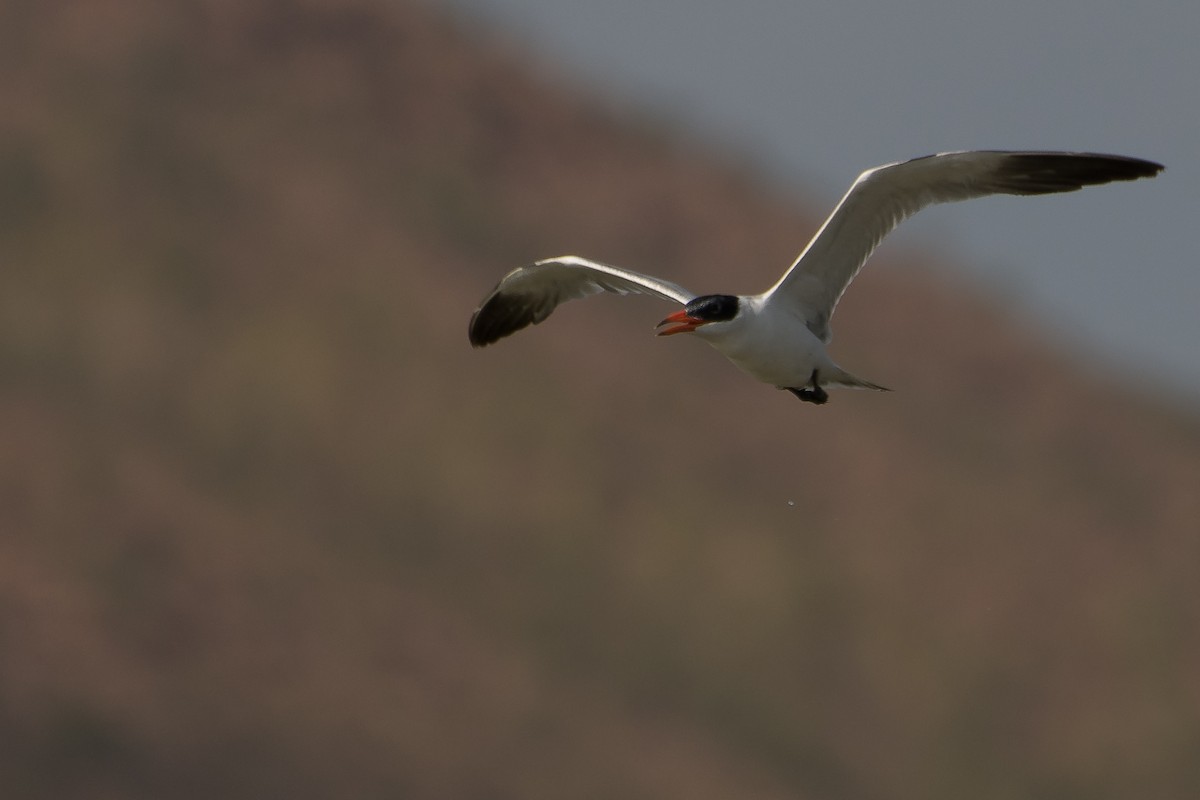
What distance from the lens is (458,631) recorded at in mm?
37406

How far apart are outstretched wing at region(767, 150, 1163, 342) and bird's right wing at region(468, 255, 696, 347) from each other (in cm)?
136

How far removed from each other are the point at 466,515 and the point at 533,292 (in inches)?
929

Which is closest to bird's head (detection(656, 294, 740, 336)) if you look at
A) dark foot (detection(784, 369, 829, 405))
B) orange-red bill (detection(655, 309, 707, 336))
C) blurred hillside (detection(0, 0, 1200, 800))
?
orange-red bill (detection(655, 309, 707, 336))

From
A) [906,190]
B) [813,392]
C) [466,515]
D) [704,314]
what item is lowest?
[466,515]

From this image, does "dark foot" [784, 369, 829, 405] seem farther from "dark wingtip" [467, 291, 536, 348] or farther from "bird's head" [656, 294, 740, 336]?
"dark wingtip" [467, 291, 536, 348]

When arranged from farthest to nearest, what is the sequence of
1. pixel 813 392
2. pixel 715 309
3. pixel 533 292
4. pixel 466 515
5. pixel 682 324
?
1. pixel 466 515
2. pixel 533 292
3. pixel 813 392
4. pixel 682 324
5. pixel 715 309

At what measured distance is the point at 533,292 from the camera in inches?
646

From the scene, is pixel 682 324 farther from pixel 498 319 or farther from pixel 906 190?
pixel 498 319

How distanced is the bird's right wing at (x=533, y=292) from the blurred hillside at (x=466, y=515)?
18334 millimetres

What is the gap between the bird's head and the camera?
1392 centimetres

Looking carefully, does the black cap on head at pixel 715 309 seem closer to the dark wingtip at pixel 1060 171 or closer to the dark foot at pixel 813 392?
the dark foot at pixel 813 392

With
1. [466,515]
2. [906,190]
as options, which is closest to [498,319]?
[906,190]

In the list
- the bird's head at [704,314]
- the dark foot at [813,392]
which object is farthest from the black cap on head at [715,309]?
the dark foot at [813,392]

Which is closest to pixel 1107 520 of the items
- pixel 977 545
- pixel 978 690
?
pixel 977 545
